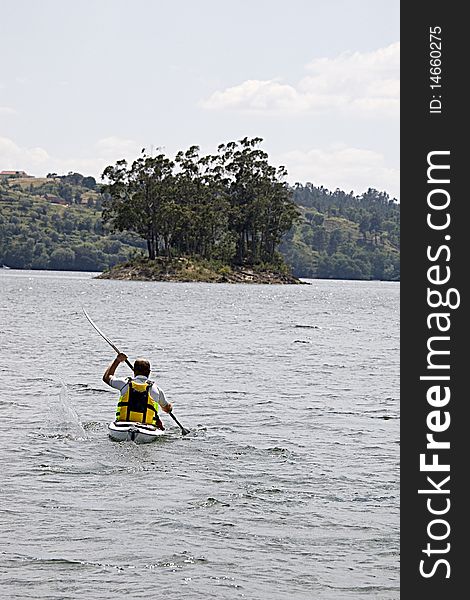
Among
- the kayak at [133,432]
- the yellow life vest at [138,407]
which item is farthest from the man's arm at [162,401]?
the kayak at [133,432]

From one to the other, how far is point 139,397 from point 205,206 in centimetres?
12148

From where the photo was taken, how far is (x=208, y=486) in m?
18.0

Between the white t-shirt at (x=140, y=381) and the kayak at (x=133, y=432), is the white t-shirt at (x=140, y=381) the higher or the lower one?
the higher one

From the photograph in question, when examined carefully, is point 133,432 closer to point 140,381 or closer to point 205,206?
point 140,381

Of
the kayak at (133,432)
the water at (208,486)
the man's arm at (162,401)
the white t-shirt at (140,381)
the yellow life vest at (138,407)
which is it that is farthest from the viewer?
the man's arm at (162,401)

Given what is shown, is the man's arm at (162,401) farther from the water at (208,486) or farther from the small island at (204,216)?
the small island at (204,216)

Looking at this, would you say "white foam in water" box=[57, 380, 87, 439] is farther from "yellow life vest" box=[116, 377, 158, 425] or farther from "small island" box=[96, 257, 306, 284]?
"small island" box=[96, 257, 306, 284]

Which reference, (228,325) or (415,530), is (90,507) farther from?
(228,325)

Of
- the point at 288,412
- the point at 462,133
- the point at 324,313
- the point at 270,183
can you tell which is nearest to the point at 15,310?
the point at 324,313

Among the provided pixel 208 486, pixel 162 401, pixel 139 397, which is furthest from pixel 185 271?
pixel 208 486

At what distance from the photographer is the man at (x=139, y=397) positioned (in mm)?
21328

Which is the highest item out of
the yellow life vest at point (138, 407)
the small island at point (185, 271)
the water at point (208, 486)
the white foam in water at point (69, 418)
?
the small island at point (185, 271)

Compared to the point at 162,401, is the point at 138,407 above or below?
below

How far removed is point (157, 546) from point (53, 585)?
1.96 metres
